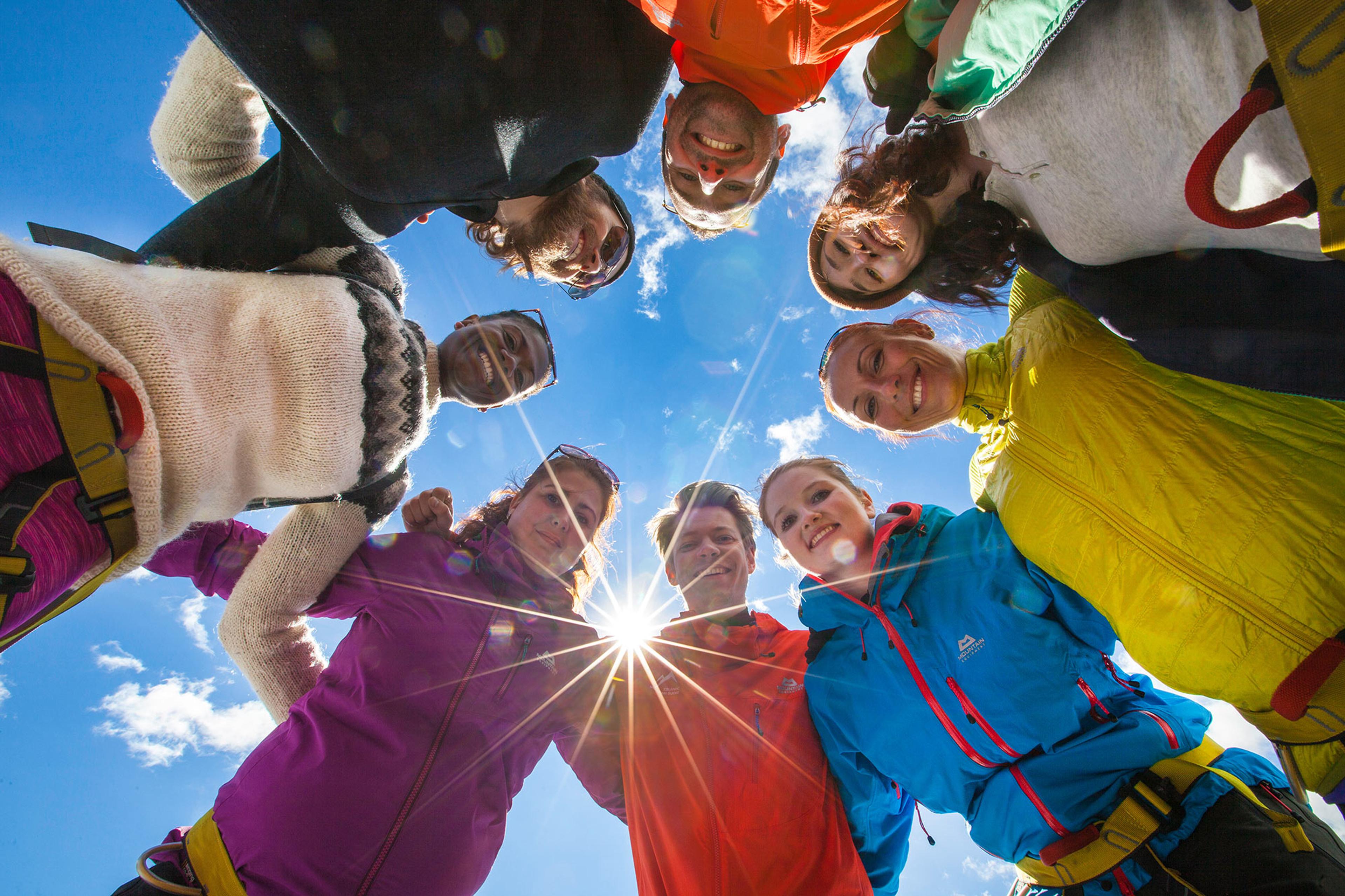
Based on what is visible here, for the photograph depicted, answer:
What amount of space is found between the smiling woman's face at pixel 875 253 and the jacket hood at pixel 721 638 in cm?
255

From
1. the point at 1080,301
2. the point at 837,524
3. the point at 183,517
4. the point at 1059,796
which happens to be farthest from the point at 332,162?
the point at 1059,796

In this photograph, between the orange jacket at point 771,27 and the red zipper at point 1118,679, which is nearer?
the orange jacket at point 771,27

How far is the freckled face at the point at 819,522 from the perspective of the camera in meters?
3.36

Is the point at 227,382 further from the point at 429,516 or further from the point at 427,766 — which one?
the point at 427,766

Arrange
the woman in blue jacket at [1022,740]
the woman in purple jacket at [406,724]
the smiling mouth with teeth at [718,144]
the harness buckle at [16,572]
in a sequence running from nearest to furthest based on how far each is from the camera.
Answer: the harness buckle at [16,572] → the woman in blue jacket at [1022,740] → the woman in purple jacket at [406,724] → the smiling mouth with teeth at [718,144]

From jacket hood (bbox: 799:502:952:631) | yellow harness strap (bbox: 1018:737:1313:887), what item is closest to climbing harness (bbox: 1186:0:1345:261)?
jacket hood (bbox: 799:502:952:631)

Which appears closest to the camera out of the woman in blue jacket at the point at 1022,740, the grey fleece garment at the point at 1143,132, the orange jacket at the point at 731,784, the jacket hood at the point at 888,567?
the grey fleece garment at the point at 1143,132

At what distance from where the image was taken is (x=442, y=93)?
164 centimetres

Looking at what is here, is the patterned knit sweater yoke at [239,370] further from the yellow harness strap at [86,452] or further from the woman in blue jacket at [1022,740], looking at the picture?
the woman in blue jacket at [1022,740]

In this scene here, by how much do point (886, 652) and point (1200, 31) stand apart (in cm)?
275

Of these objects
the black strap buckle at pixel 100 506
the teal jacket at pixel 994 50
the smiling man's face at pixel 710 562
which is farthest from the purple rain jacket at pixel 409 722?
the teal jacket at pixel 994 50

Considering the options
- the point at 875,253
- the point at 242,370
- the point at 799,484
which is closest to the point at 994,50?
the point at 875,253

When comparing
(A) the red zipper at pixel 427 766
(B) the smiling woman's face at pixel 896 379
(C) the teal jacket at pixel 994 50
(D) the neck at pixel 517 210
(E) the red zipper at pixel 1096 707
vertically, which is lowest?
(E) the red zipper at pixel 1096 707

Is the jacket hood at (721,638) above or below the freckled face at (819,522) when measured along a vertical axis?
below
